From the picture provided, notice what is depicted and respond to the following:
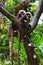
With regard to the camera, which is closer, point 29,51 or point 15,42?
point 29,51

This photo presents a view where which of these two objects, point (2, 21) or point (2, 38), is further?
point (2, 38)

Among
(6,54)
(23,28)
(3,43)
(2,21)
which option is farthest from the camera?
(3,43)

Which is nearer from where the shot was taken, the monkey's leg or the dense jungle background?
the monkey's leg

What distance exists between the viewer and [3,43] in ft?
5.48

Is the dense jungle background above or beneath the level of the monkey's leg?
beneath

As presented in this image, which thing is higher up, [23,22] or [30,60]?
[23,22]

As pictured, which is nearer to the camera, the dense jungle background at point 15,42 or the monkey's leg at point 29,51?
the monkey's leg at point 29,51

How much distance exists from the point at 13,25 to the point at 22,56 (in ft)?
1.10

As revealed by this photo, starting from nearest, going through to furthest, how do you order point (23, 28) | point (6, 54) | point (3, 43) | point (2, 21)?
point (23, 28)
point (2, 21)
point (6, 54)
point (3, 43)

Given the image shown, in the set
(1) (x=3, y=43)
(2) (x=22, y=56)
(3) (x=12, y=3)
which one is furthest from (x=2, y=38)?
(2) (x=22, y=56)

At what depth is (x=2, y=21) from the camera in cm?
117

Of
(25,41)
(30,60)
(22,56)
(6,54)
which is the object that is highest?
(25,41)

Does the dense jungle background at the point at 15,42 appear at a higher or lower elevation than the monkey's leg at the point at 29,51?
lower

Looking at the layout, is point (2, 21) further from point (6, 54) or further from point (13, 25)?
point (6, 54)
